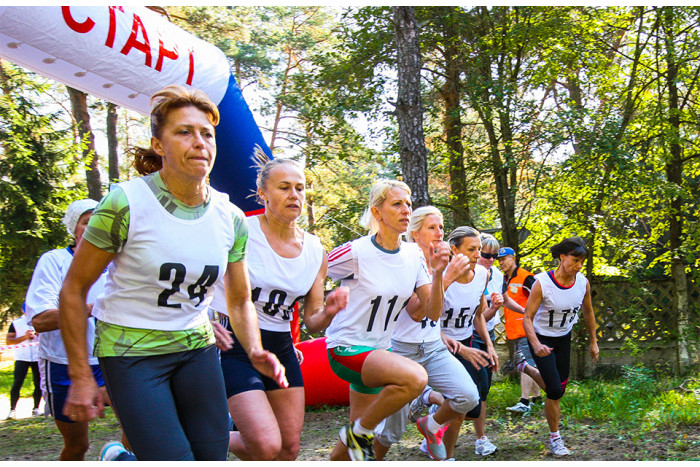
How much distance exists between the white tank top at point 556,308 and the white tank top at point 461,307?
0.70 metres

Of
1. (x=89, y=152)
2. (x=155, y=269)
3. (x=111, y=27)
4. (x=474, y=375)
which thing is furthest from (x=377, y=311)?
(x=89, y=152)

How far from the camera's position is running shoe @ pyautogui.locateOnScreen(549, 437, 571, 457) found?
6.02m

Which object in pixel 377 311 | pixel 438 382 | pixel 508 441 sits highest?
pixel 377 311

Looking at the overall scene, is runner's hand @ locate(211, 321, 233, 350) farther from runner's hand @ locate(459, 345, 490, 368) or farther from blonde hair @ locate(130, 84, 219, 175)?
runner's hand @ locate(459, 345, 490, 368)

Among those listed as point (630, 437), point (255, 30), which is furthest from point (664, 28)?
point (255, 30)

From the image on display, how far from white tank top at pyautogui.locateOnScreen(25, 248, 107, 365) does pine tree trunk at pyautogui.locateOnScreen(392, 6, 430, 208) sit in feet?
15.5

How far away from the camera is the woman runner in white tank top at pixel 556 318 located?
20.0 feet

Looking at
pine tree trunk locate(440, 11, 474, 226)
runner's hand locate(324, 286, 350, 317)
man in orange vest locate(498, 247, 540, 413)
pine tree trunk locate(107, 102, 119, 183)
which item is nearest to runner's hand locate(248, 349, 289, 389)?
runner's hand locate(324, 286, 350, 317)

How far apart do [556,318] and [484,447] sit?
1441 millimetres

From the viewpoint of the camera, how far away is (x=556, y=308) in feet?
20.4

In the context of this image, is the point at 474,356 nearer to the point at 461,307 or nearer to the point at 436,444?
the point at 461,307

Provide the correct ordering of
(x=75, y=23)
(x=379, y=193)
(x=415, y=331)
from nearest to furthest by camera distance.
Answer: (x=379, y=193) → (x=415, y=331) → (x=75, y=23)

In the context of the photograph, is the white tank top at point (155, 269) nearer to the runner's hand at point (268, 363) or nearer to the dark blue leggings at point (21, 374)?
the runner's hand at point (268, 363)

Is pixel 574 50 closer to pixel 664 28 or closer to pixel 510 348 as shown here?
pixel 664 28
